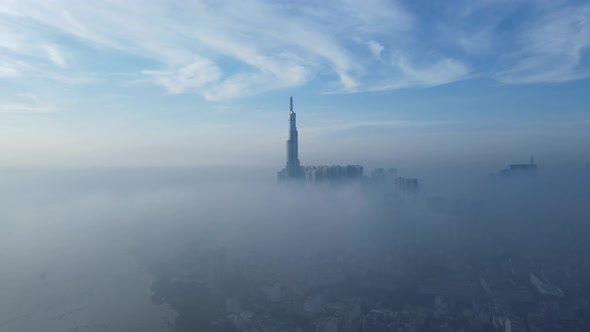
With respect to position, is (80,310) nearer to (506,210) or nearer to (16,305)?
(16,305)

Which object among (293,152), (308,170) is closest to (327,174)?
(308,170)

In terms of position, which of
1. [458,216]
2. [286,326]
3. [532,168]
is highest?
[532,168]

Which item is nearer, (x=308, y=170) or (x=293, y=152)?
(x=293, y=152)

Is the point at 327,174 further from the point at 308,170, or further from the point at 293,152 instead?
the point at 293,152

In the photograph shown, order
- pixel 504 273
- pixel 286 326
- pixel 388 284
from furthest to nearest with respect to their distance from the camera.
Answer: pixel 504 273
pixel 388 284
pixel 286 326

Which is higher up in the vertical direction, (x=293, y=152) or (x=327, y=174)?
(x=293, y=152)

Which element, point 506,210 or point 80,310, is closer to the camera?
point 80,310

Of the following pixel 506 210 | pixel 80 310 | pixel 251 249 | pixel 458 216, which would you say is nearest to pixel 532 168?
pixel 506 210

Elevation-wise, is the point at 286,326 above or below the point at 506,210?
below
